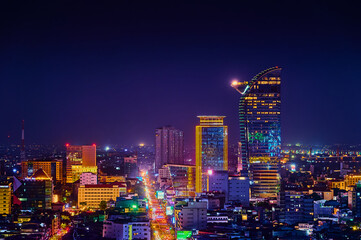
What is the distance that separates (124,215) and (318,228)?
670 cm

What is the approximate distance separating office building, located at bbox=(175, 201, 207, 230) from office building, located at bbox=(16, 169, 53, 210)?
7298 millimetres

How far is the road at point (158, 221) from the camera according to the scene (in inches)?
1008

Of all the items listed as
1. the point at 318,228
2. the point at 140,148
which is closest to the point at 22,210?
the point at 318,228

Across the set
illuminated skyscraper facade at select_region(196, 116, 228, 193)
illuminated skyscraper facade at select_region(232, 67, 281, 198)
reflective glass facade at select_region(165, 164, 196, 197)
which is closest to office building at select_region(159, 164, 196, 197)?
reflective glass facade at select_region(165, 164, 196, 197)

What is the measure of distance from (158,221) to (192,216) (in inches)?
117

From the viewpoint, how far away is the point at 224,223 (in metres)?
26.6

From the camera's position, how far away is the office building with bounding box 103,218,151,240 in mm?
24297

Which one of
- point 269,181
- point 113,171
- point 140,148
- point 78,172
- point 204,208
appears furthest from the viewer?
point 140,148

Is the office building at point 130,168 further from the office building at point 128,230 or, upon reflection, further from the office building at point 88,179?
the office building at point 128,230

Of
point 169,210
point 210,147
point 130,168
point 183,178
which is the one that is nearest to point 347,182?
point 210,147

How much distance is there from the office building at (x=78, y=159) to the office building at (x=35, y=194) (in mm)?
14257

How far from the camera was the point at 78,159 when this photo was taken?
51.5m

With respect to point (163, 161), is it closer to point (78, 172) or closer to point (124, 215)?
point (78, 172)

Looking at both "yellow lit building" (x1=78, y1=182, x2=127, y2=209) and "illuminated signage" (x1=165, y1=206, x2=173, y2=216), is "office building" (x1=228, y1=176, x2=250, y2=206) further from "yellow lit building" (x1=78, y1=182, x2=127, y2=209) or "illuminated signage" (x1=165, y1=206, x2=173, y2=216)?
"yellow lit building" (x1=78, y1=182, x2=127, y2=209)
